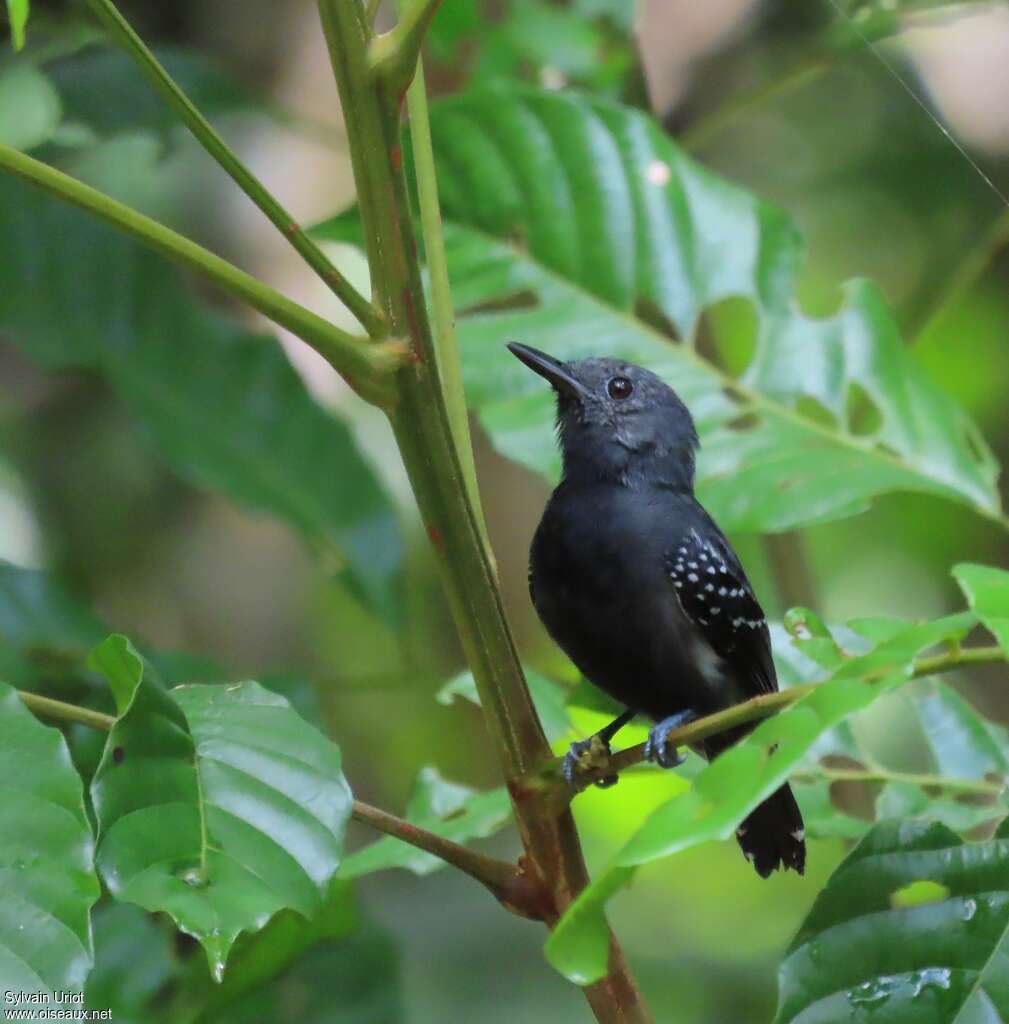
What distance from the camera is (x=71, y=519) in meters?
4.05

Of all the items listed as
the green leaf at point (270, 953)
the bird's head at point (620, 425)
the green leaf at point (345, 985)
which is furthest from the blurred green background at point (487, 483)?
the green leaf at point (270, 953)

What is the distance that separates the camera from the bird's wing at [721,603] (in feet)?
7.33

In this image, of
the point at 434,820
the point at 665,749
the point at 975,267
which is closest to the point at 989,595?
the point at 665,749

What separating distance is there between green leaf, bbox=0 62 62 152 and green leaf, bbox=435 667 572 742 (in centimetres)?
123

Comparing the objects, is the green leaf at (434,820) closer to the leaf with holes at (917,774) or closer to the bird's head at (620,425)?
the leaf with holes at (917,774)

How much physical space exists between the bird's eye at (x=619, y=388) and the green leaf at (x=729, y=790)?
1.50 meters

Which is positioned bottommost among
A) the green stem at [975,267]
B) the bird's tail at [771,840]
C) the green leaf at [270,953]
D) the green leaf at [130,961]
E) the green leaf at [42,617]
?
the green leaf at [130,961]

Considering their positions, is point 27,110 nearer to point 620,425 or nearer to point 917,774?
point 620,425

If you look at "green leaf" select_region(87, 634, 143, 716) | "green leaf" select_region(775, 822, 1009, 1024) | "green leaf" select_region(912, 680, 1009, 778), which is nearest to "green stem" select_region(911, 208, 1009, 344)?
"green leaf" select_region(912, 680, 1009, 778)

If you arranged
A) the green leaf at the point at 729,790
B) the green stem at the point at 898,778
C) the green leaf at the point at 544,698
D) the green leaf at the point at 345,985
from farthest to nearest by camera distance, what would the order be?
the green leaf at the point at 345,985
the green leaf at the point at 544,698
the green stem at the point at 898,778
the green leaf at the point at 729,790

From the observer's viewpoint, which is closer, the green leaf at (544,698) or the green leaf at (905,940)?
the green leaf at (905,940)

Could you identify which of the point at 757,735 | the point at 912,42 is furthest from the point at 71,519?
the point at 757,735

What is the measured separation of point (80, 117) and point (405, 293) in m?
2.20

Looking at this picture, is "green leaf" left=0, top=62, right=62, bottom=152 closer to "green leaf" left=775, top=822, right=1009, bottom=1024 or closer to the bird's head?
the bird's head
